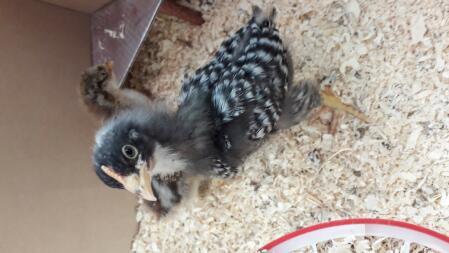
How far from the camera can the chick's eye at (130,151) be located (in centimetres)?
123

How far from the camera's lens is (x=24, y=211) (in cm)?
164

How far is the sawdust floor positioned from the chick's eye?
517mm

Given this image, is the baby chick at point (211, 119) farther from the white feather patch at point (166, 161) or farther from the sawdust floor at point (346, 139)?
the sawdust floor at point (346, 139)

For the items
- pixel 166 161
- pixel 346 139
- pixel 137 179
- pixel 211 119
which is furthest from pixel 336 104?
pixel 137 179

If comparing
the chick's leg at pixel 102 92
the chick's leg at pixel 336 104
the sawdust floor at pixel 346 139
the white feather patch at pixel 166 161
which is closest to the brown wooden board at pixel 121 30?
the chick's leg at pixel 102 92

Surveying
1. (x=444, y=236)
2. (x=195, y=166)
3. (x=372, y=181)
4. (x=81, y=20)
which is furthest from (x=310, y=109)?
(x=81, y=20)

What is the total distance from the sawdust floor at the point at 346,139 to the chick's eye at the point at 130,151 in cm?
52

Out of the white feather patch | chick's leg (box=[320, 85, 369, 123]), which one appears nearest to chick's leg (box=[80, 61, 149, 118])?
the white feather patch

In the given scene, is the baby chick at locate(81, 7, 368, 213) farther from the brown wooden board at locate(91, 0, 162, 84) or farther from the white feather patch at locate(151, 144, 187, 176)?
the brown wooden board at locate(91, 0, 162, 84)

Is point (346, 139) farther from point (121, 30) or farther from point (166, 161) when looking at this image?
point (121, 30)

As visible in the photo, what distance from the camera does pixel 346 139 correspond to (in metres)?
1.61

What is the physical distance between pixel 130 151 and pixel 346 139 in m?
0.73

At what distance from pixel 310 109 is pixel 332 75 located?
155 mm

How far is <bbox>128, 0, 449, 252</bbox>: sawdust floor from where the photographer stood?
4.87 ft
